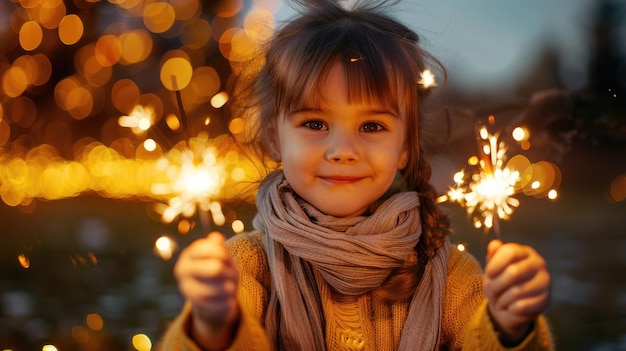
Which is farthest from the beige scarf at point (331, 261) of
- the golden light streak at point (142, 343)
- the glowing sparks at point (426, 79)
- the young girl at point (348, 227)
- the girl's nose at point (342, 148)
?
the golden light streak at point (142, 343)

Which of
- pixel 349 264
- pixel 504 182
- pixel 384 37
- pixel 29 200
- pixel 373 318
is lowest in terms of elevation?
pixel 29 200

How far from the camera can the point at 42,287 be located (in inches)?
174

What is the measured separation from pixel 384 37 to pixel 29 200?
7283 millimetres

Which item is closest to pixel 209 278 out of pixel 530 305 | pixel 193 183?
pixel 193 183

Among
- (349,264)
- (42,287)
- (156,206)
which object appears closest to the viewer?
(349,264)

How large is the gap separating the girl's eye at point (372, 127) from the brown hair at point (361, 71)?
5cm

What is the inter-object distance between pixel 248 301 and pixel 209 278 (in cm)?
50

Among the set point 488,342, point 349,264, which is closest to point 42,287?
point 349,264

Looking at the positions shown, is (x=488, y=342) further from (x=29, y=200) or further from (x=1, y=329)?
(x=29, y=200)

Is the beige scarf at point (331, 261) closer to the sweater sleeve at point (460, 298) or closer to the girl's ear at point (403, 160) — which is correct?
the sweater sleeve at point (460, 298)

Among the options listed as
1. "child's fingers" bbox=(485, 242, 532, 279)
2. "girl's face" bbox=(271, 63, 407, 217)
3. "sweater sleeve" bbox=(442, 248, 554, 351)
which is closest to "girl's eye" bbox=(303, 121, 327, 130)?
"girl's face" bbox=(271, 63, 407, 217)

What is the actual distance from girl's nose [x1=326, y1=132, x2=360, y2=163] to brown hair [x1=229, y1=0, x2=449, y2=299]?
90mm

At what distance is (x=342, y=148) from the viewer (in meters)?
1.96

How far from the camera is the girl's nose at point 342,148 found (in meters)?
Answer: 1.96
